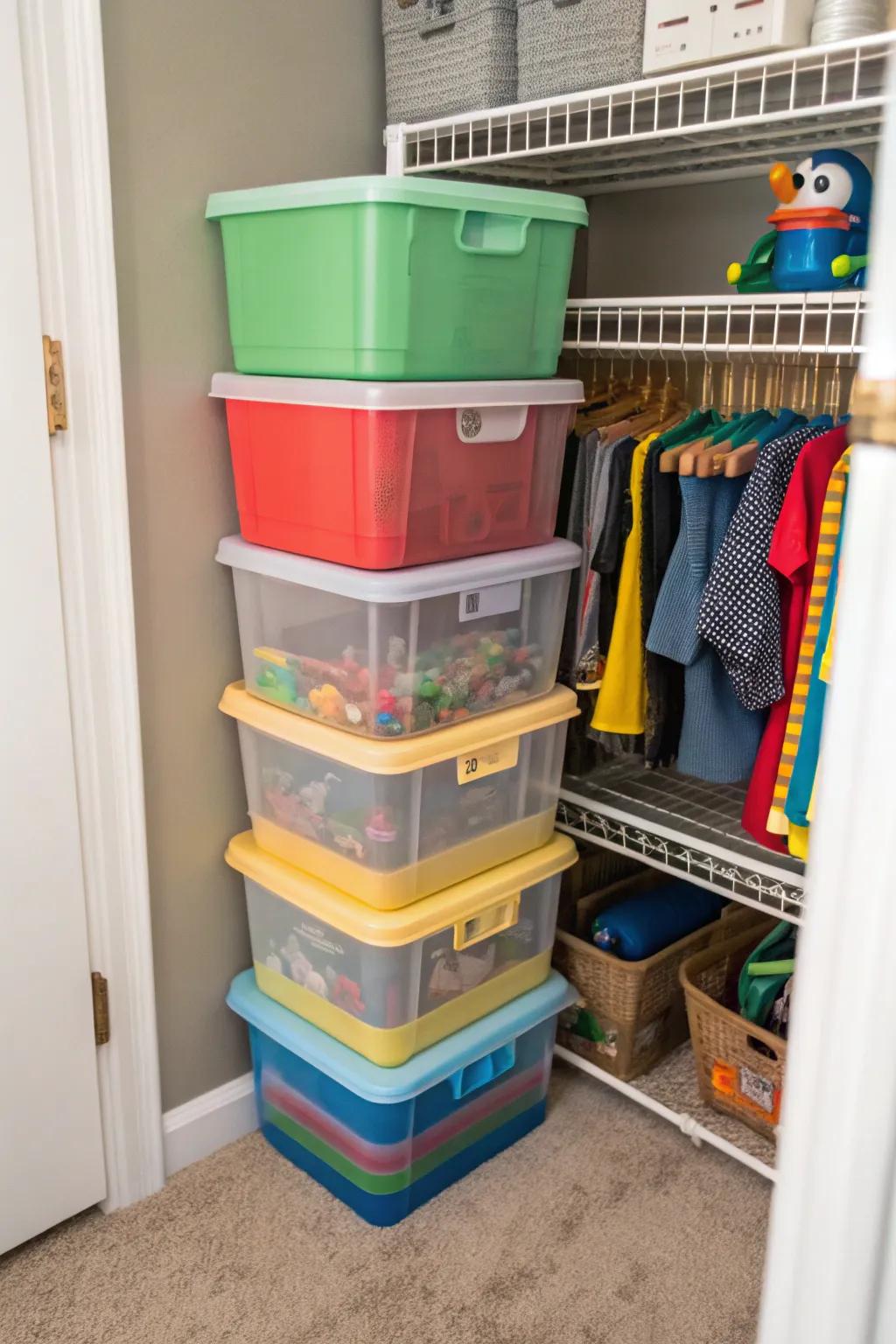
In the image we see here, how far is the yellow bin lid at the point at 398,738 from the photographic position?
5.20ft

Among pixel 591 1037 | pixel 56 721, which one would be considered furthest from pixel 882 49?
pixel 591 1037

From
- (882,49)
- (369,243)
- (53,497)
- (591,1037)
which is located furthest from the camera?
(591,1037)

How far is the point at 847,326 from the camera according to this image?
5.90 ft

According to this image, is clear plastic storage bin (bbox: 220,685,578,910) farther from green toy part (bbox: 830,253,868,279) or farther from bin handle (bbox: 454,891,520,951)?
green toy part (bbox: 830,253,868,279)

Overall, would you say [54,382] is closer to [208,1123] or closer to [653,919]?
[208,1123]

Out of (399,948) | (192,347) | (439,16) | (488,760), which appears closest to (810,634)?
(488,760)

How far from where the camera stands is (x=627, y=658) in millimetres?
1804

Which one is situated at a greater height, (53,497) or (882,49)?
(882,49)

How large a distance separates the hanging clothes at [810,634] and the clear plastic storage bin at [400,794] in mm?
388

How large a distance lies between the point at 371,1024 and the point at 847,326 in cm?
131

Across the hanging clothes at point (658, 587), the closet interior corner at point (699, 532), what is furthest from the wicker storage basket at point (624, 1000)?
the hanging clothes at point (658, 587)

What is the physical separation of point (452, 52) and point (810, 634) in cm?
104

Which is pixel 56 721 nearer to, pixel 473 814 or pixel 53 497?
pixel 53 497

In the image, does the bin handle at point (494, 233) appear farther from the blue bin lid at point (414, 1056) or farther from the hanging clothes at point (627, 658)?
the blue bin lid at point (414, 1056)
